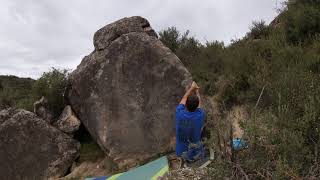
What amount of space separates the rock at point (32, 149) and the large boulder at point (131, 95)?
2.25 feet

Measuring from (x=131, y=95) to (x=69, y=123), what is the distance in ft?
5.33

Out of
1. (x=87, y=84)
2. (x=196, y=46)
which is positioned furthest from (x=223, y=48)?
(x=87, y=84)

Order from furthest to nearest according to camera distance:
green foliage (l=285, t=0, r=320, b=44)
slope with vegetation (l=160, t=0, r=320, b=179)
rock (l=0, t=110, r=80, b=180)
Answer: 1. green foliage (l=285, t=0, r=320, b=44)
2. rock (l=0, t=110, r=80, b=180)
3. slope with vegetation (l=160, t=0, r=320, b=179)

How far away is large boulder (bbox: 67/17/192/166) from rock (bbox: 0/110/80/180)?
69 cm

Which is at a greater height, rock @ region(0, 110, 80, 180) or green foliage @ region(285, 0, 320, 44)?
green foliage @ region(285, 0, 320, 44)

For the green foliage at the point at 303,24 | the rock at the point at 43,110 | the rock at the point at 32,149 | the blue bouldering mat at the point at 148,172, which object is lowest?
the blue bouldering mat at the point at 148,172

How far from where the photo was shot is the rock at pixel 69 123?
35.5 feet

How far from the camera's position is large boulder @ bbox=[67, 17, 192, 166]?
390 inches

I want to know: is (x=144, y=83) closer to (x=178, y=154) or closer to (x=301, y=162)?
(x=178, y=154)

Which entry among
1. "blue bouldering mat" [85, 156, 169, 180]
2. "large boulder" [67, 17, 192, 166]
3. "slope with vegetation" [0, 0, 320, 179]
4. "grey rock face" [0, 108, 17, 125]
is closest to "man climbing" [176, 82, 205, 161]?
"slope with vegetation" [0, 0, 320, 179]

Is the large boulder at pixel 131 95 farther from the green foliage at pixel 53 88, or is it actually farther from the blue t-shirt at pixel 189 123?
the blue t-shirt at pixel 189 123

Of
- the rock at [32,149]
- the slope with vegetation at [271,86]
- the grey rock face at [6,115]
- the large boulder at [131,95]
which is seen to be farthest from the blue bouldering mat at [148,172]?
the grey rock face at [6,115]

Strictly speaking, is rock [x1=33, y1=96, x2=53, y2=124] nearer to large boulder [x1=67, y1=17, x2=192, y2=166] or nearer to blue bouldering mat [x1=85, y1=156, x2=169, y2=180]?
large boulder [x1=67, y1=17, x2=192, y2=166]

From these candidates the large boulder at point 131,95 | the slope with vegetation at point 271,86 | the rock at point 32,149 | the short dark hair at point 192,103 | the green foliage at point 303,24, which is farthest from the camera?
the green foliage at point 303,24
